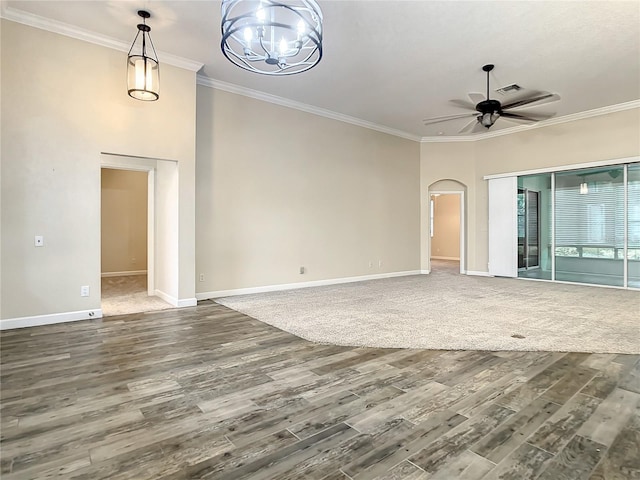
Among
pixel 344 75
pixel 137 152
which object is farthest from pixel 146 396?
pixel 344 75

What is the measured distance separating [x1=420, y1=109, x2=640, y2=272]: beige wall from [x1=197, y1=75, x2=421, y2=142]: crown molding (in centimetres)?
122

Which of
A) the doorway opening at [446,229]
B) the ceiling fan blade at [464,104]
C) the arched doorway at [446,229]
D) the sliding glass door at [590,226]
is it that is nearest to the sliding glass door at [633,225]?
the sliding glass door at [590,226]

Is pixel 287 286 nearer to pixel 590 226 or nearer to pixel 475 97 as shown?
pixel 475 97

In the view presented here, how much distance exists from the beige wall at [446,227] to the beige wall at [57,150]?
1137 cm

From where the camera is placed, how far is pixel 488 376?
2.72 metres

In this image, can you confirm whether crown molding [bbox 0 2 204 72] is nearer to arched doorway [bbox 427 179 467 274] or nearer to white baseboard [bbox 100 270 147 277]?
white baseboard [bbox 100 270 147 277]

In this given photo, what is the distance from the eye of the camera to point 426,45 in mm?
4488

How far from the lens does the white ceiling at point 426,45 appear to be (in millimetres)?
3758

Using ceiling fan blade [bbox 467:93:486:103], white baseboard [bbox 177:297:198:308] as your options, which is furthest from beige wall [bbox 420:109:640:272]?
white baseboard [bbox 177:297:198:308]

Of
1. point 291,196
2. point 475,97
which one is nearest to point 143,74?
point 291,196

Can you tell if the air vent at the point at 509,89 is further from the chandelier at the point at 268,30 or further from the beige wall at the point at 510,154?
the chandelier at the point at 268,30

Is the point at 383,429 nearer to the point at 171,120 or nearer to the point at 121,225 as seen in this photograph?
the point at 171,120

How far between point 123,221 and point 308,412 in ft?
27.6

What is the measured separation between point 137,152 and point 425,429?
457 centimetres
